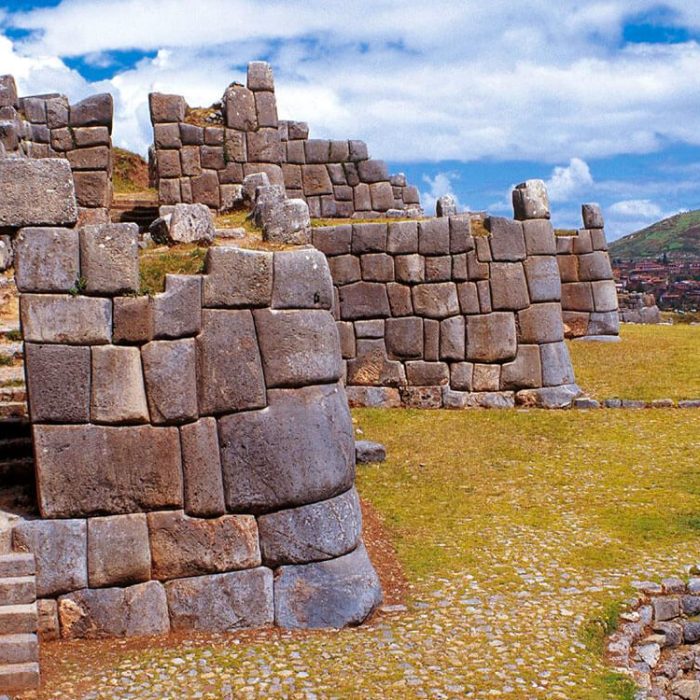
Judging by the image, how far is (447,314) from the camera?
747 inches

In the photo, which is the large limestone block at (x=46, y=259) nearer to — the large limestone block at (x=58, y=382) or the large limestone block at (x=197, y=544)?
the large limestone block at (x=58, y=382)

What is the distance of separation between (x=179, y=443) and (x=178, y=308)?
1.26m

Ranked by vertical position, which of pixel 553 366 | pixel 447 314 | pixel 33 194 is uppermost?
pixel 33 194

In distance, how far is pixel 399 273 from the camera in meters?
19.0

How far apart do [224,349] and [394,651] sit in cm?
315

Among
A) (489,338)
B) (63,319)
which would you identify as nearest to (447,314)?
(489,338)

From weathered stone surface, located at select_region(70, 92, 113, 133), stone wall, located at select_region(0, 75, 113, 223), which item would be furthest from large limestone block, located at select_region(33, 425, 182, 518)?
weathered stone surface, located at select_region(70, 92, 113, 133)

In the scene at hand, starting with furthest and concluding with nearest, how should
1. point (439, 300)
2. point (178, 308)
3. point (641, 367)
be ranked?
point (641, 367), point (439, 300), point (178, 308)

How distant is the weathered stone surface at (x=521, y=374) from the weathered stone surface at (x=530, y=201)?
291 cm

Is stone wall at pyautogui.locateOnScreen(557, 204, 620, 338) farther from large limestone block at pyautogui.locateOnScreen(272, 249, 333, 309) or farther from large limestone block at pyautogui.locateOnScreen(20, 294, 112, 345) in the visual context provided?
large limestone block at pyautogui.locateOnScreen(20, 294, 112, 345)

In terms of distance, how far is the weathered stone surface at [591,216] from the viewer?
89.1 feet

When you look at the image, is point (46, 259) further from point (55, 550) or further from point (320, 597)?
point (320, 597)

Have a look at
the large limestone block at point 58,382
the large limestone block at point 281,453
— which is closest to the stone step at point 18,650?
the large limestone block at point 58,382

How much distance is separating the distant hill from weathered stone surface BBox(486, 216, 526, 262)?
350 feet
